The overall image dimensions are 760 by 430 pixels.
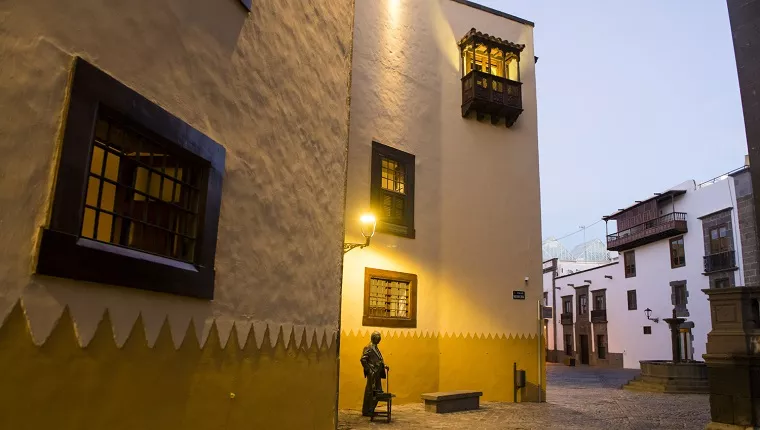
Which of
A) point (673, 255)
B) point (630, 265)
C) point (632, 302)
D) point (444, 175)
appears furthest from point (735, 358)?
point (630, 265)

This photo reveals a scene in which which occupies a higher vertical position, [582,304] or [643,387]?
[582,304]

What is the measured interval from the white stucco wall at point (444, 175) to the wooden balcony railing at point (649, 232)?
62.5 ft

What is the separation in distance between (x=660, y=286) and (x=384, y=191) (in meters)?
25.8

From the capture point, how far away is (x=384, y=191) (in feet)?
41.8

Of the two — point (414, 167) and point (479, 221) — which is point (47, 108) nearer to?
point (414, 167)

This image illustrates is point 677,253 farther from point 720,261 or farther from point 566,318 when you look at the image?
point 566,318

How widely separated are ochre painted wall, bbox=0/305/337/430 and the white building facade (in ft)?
67.8

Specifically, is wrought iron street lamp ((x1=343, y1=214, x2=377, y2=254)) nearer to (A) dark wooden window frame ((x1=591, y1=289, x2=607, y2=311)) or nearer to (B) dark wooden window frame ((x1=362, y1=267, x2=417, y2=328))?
(B) dark wooden window frame ((x1=362, y1=267, x2=417, y2=328))

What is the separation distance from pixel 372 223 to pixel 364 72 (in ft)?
12.7

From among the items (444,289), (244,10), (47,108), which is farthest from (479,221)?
(47,108)

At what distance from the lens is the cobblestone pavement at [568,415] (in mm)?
10039

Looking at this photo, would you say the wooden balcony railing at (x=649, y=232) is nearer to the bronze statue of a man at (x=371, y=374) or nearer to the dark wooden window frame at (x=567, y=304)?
the dark wooden window frame at (x=567, y=304)

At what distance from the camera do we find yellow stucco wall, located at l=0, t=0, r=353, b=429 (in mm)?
3205

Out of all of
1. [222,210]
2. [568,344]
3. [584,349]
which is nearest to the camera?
[222,210]
